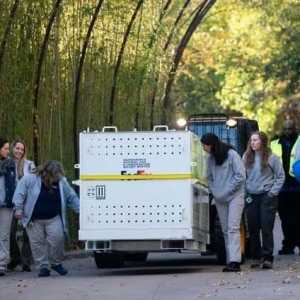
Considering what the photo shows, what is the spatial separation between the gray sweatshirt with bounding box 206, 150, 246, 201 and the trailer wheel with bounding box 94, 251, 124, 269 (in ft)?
6.47

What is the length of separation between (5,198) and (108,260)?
188 centimetres

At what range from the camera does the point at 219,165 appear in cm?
1680

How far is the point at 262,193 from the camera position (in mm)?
16922

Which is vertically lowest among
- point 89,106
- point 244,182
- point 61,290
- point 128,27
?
point 61,290

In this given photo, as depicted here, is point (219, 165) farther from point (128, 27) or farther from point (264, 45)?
point (264, 45)

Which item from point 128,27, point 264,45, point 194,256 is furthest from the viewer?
point 264,45

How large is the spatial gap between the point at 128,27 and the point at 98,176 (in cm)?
805

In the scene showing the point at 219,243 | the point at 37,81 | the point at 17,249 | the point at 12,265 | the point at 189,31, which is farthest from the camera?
the point at 189,31

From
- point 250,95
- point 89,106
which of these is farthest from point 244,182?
point 250,95

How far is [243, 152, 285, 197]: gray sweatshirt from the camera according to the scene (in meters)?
16.9

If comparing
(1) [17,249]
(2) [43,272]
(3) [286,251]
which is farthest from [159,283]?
(3) [286,251]

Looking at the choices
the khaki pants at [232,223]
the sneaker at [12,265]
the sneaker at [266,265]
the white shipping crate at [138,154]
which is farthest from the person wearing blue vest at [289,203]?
the sneaker at [12,265]

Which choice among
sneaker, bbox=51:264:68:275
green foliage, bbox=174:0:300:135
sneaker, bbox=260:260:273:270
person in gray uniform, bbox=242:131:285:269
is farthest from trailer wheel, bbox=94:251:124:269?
green foliage, bbox=174:0:300:135

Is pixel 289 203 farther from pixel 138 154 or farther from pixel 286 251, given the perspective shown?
pixel 138 154
